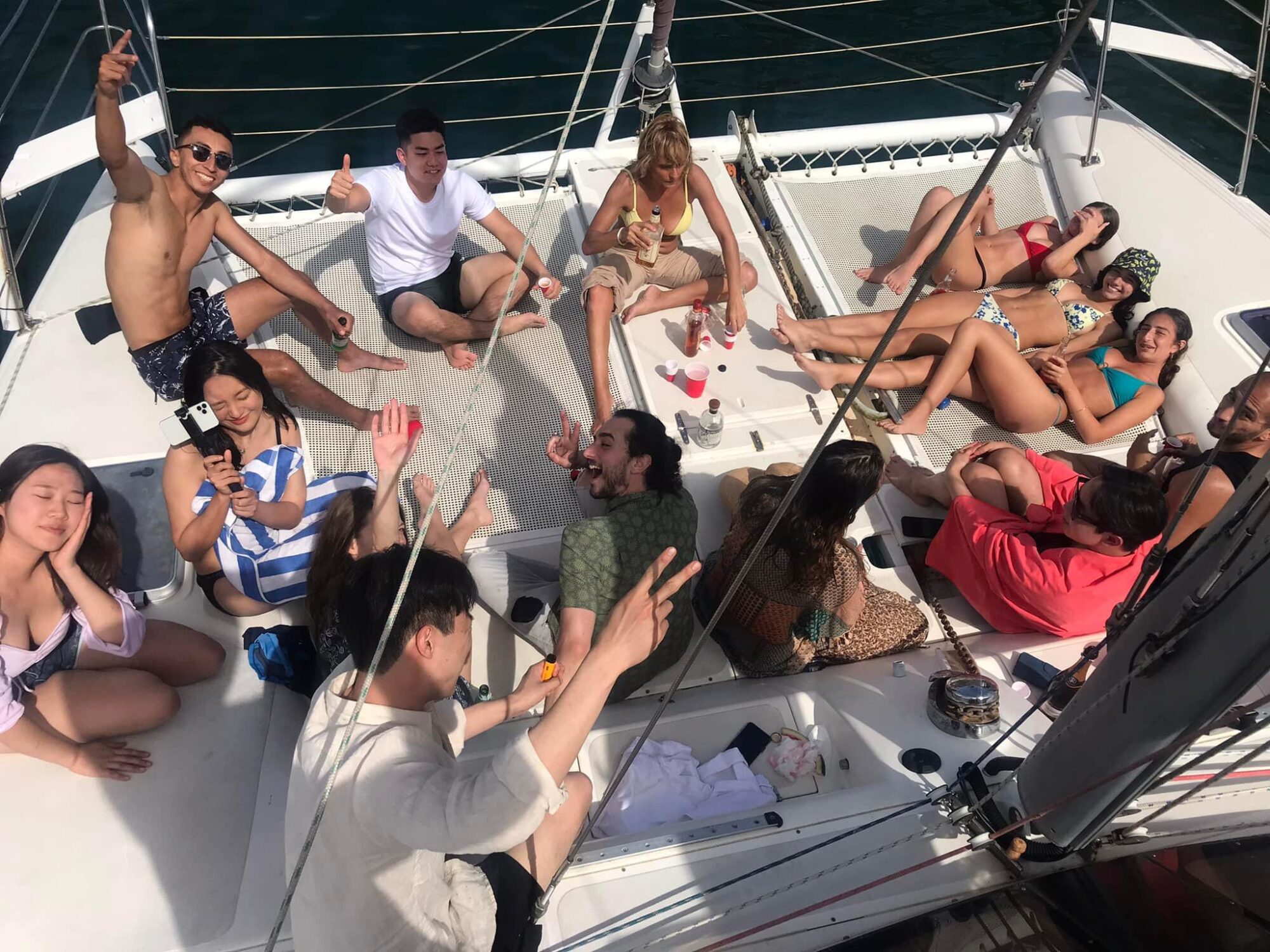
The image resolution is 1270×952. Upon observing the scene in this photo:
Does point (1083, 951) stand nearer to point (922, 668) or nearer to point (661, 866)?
point (661, 866)

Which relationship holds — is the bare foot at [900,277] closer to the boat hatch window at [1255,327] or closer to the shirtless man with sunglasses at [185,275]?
the boat hatch window at [1255,327]

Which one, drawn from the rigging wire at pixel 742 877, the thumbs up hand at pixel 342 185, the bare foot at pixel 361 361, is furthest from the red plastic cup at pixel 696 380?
the rigging wire at pixel 742 877

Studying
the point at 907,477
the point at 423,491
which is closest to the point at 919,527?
the point at 907,477

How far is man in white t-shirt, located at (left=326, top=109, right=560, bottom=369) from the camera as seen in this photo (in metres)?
2.90

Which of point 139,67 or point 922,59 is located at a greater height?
point 922,59

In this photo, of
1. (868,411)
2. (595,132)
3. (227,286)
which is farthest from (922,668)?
(595,132)

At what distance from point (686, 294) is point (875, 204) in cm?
115

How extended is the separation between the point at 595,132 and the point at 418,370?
117 inches

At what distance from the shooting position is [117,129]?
7.63 feet

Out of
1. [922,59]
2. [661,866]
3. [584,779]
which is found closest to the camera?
[661,866]

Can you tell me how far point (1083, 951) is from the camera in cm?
141

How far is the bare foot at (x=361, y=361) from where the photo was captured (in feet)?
9.91

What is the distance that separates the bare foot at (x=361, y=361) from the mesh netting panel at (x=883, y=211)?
1.75 m

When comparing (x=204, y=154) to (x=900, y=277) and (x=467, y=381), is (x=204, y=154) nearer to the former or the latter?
(x=467, y=381)
